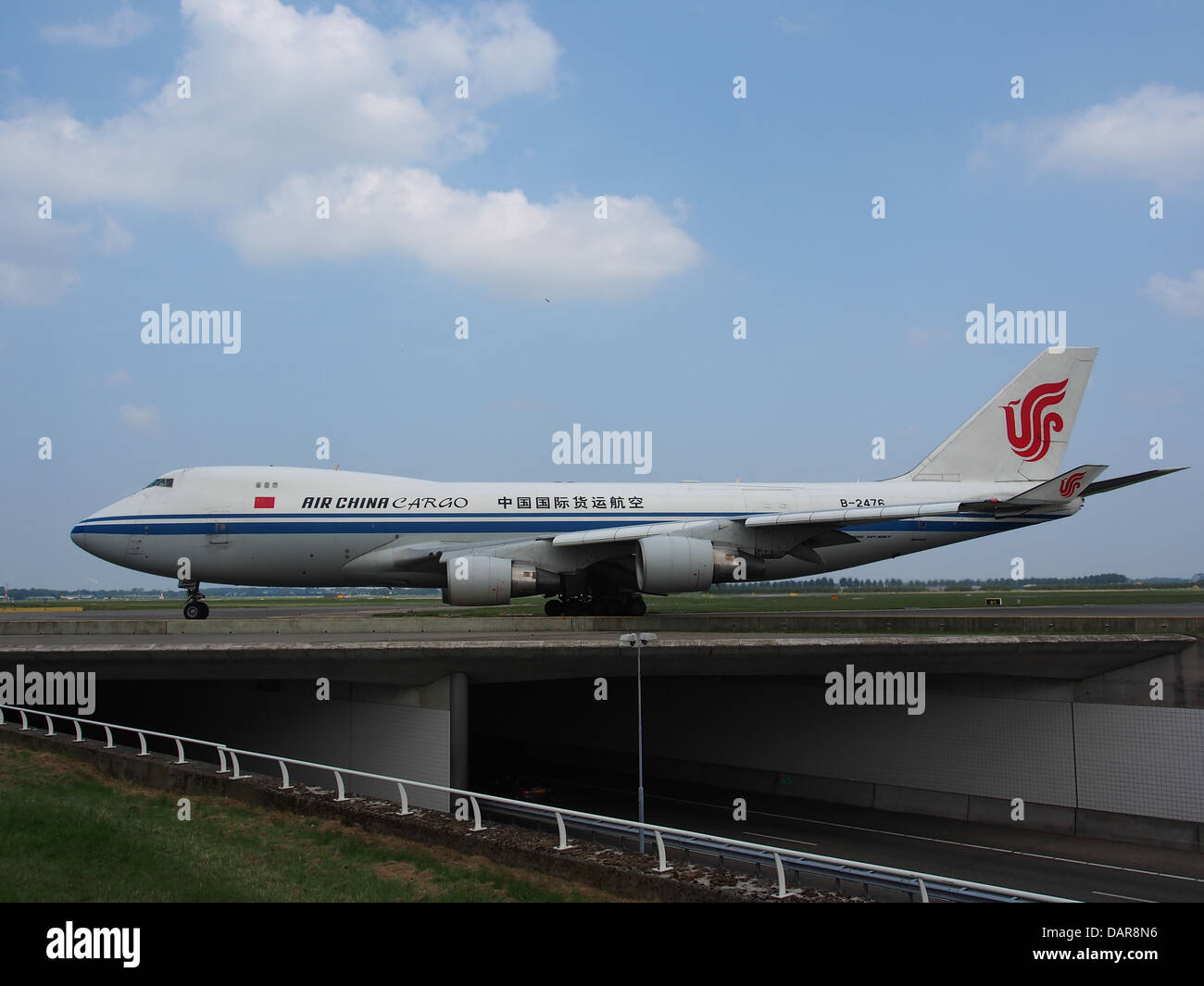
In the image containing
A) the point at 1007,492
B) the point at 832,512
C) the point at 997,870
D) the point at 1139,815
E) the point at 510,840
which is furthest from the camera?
the point at 1007,492

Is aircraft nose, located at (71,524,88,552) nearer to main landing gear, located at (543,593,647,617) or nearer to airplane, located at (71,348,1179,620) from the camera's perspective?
airplane, located at (71,348,1179,620)

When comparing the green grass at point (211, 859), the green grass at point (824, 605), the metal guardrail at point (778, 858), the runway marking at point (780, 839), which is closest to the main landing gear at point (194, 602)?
the green grass at point (824, 605)

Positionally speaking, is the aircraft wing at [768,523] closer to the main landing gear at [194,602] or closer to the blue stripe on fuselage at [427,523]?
the blue stripe on fuselage at [427,523]

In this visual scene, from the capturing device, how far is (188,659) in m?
22.0

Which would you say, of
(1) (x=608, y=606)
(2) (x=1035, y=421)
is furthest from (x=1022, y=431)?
(1) (x=608, y=606)

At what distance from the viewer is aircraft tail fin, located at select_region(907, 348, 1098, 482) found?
38406mm

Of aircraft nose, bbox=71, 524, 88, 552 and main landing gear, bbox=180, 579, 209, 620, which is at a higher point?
aircraft nose, bbox=71, 524, 88, 552

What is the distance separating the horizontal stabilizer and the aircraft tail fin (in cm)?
583

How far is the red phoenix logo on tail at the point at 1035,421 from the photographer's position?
3866 centimetres

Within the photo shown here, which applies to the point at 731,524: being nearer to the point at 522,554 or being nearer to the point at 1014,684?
the point at 522,554

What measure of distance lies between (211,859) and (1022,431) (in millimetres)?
35890

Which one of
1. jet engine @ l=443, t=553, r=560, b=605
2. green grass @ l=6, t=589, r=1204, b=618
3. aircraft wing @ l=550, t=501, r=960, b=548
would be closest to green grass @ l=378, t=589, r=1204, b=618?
green grass @ l=6, t=589, r=1204, b=618
